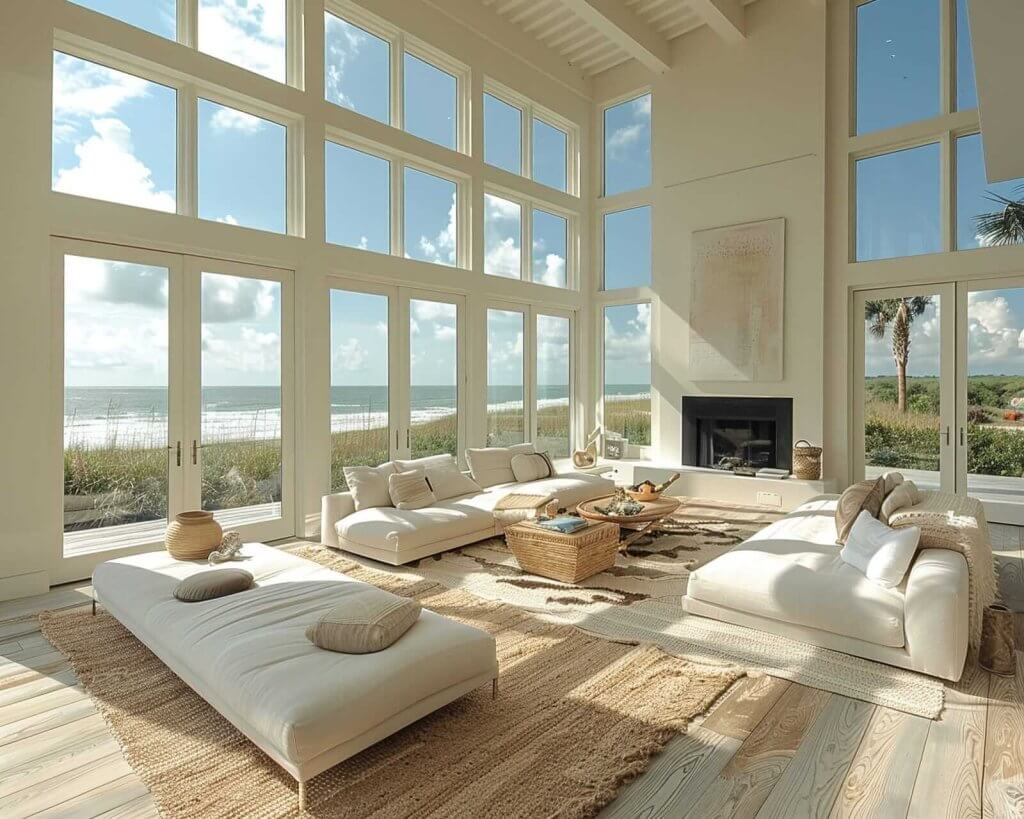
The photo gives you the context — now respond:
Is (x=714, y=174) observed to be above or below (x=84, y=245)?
above

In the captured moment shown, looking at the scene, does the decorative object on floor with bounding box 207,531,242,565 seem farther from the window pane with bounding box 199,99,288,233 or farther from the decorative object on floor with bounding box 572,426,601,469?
the decorative object on floor with bounding box 572,426,601,469

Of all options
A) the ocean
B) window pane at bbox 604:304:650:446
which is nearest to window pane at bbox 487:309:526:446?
the ocean

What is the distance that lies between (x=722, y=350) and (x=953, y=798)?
625cm

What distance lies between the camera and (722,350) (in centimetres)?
788

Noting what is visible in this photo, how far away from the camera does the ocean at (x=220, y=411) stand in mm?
4625

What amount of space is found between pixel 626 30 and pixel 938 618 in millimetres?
7186

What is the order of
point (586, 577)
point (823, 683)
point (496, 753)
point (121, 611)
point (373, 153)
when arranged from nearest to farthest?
1. point (496, 753)
2. point (823, 683)
3. point (121, 611)
4. point (586, 577)
5. point (373, 153)

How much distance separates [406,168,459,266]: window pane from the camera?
6957 millimetres

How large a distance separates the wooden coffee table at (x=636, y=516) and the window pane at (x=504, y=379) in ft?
8.97

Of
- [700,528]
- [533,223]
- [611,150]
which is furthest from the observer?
[611,150]

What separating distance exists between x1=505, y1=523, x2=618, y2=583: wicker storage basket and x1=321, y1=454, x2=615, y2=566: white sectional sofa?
62cm

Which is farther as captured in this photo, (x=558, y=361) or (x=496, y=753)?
Answer: (x=558, y=361)

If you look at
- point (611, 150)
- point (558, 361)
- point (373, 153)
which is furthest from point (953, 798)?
point (611, 150)

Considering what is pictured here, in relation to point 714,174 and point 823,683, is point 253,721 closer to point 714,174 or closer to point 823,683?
point 823,683
